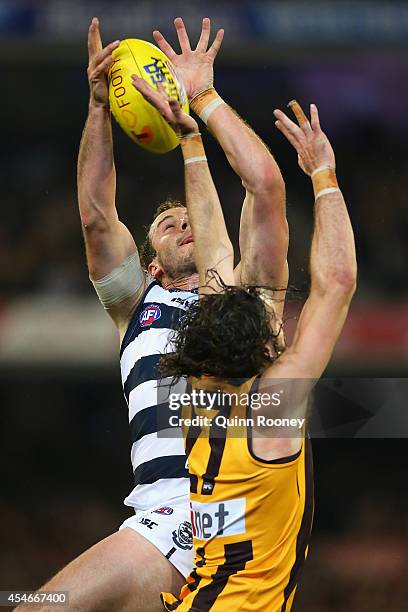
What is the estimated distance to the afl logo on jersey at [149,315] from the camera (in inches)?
209

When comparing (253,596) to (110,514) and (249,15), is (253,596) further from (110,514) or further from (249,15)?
(110,514)

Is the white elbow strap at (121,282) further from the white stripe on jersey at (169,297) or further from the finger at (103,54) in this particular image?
the finger at (103,54)

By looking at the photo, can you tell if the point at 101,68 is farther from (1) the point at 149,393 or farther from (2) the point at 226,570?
(2) the point at 226,570

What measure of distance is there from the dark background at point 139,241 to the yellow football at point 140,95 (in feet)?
17.6

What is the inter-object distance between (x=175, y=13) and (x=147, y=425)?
6965 millimetres

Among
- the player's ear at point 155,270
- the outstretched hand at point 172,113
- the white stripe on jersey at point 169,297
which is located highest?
the outstretched hand at point 172,113

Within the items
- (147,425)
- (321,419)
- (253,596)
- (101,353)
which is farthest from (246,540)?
(101,353)

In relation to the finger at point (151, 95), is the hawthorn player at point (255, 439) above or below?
below

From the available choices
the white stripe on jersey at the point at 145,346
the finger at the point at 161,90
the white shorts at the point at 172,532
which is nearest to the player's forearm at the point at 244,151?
the finger at the point at 161,90

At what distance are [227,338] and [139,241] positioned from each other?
29.5ft

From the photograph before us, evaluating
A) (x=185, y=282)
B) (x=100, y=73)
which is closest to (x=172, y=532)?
(x=185, y=282)

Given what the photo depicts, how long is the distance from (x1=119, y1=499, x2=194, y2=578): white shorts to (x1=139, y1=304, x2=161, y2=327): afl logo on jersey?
0.92m

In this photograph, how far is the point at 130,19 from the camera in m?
11.1

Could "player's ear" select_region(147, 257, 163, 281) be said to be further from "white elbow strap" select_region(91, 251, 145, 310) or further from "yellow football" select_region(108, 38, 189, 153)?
"yellow football" select_region(108, 38, 189, 153)
